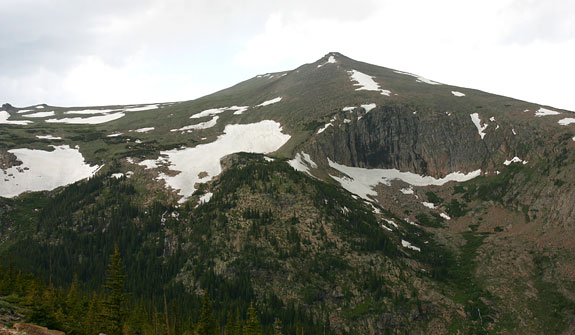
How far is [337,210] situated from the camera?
280 ft

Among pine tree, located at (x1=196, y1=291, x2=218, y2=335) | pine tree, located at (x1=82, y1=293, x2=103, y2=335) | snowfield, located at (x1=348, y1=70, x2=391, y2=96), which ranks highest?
snowfield, located at (x1=348, y1=70, x2=391, y2=96)

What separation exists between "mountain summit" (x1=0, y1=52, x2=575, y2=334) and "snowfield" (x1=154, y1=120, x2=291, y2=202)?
702mm

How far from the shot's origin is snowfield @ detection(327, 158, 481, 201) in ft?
363

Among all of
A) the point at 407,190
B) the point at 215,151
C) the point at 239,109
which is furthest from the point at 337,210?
the point at 239,109

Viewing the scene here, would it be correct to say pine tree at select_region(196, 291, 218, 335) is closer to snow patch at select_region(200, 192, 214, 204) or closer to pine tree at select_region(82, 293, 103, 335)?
pine tree at select_region(82, 293, 103, 335)

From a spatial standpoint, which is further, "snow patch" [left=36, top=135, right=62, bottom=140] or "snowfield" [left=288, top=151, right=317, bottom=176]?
"snow patch" [left=36, top=135, right=62, bottom=140]

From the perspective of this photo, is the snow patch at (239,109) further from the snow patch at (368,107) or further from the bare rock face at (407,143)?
the snow patch at (368,107)

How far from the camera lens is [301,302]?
68.5m

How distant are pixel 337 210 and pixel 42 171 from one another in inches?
3404

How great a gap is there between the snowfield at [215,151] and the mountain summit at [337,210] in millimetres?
702

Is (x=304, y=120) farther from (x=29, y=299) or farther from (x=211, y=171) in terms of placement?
(x=29, y=299)

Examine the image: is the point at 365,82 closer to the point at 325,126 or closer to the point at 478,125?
the point at 325,126

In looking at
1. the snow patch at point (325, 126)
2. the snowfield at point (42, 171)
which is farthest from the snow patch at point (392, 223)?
the snowfield at point (42, 171)

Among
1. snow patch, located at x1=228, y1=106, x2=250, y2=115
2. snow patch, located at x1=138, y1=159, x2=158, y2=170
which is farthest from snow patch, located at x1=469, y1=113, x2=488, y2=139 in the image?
snow patch, located at x1=138, y1=159, x2=158, y2=170
